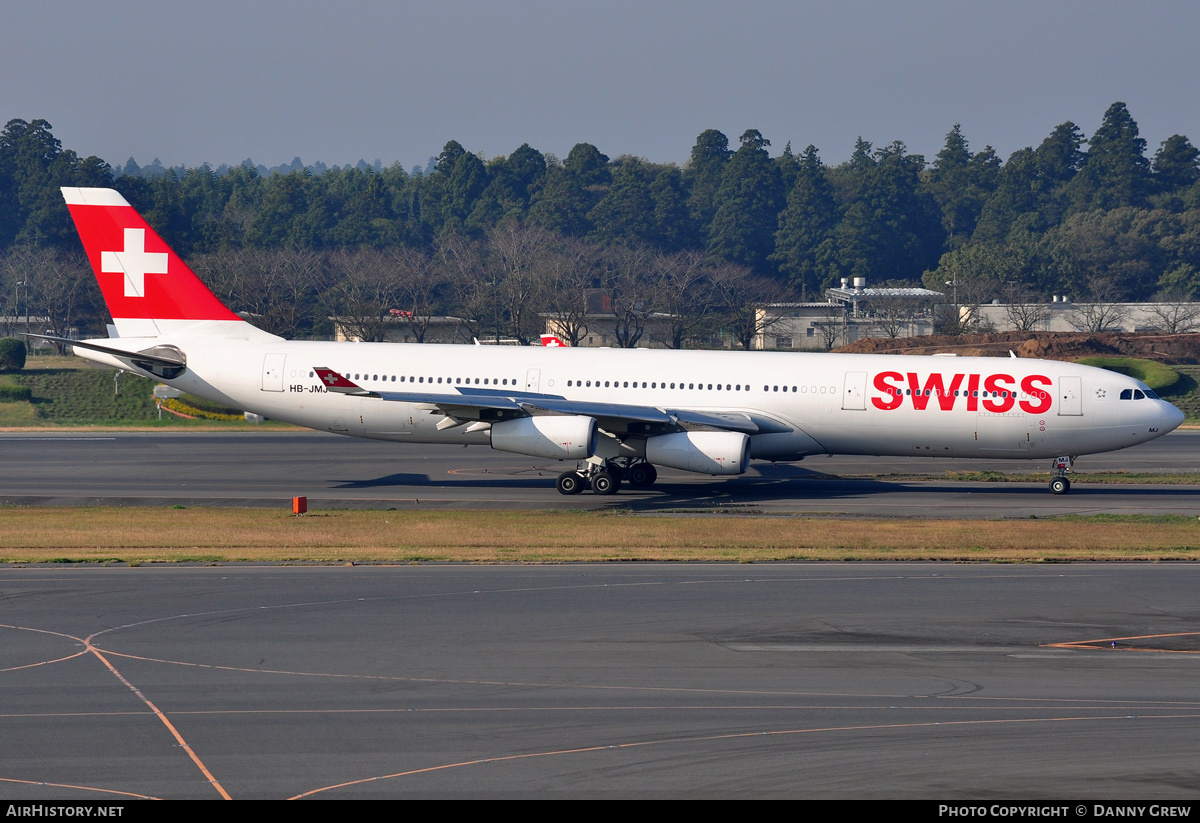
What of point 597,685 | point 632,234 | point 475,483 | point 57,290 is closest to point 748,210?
point 632,234

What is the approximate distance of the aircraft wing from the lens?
37656 mm

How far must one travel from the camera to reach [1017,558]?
27750 millimetres

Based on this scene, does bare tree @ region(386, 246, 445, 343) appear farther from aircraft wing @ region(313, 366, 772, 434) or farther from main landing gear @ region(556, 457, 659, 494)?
aircraft wing @ region(313, 366, 772, 434)

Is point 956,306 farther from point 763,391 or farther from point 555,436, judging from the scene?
point 555,436

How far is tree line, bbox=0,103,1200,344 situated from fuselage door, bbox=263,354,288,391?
215 feet

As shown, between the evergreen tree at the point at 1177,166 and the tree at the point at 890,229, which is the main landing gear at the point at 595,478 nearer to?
the tree at the point at 890,229

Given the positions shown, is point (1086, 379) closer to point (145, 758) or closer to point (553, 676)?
point (553, 676)

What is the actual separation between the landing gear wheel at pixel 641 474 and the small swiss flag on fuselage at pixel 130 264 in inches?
625

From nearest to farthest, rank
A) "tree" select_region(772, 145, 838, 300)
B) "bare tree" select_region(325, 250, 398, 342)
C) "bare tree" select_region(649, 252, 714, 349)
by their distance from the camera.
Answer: "bare tree" select_region(325, 250, 398, 342)
"bare tree" select_region(649, 252, 714, 349)
"tree" select_region(772, 145, 838, 300)

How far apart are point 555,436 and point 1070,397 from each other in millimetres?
16592

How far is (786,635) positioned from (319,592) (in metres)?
9.30

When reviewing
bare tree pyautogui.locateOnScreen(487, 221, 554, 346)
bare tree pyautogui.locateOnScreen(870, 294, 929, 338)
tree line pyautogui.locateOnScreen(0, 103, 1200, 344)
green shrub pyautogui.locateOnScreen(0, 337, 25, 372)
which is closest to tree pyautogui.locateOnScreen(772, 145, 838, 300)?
tree line pyautogui.locateOnScreen(0, 103, 1200, 344)

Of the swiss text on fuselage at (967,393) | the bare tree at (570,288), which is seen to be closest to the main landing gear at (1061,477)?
the swiss text on fuselage at (967,393)

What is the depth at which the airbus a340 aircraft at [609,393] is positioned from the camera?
3828 centimetres
